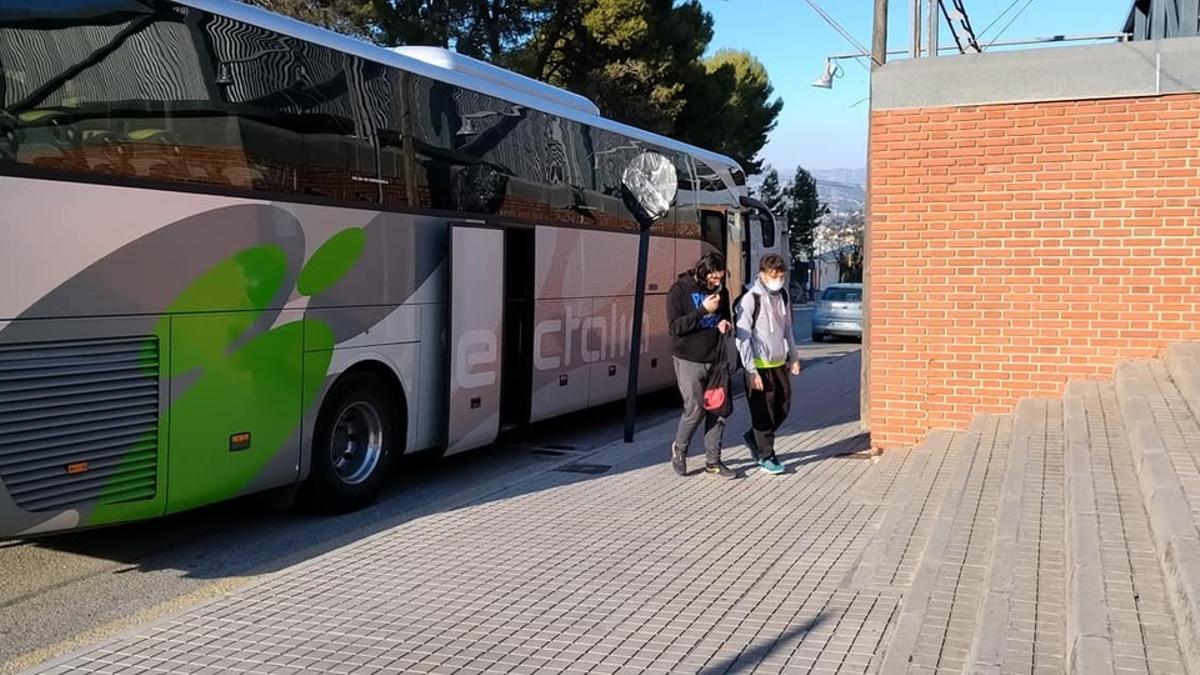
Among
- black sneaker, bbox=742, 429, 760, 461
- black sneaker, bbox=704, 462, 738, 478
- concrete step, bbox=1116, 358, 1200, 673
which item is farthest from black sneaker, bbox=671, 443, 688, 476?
concrete step, bbox=1116, 358, 1200, 673

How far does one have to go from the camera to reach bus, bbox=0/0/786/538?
5.43 metres

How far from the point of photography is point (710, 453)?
8914 millimetres

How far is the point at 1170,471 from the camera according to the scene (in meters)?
5.25

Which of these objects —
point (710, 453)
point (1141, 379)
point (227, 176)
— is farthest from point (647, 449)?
point (227, 176)

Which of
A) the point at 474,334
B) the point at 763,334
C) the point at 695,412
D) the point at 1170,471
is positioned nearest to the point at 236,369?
the point at 474,334

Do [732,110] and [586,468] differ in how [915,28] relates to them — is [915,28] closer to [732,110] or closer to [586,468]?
[586,468]

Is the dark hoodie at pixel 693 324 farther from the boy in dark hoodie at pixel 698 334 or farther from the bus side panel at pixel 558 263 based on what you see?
the bus side panel at pixel 558 263

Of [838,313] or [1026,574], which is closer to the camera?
[1026,574]

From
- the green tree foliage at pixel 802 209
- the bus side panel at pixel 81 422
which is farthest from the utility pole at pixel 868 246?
the green tree foliage at pixel 802 209

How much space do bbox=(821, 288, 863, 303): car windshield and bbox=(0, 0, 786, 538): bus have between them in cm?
1740

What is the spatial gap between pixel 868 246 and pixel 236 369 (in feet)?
19.3

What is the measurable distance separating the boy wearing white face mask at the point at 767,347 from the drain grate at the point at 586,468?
1451mm

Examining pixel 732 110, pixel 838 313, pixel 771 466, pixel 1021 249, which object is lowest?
pixel 771 466

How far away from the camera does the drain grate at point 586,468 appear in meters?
9.28
